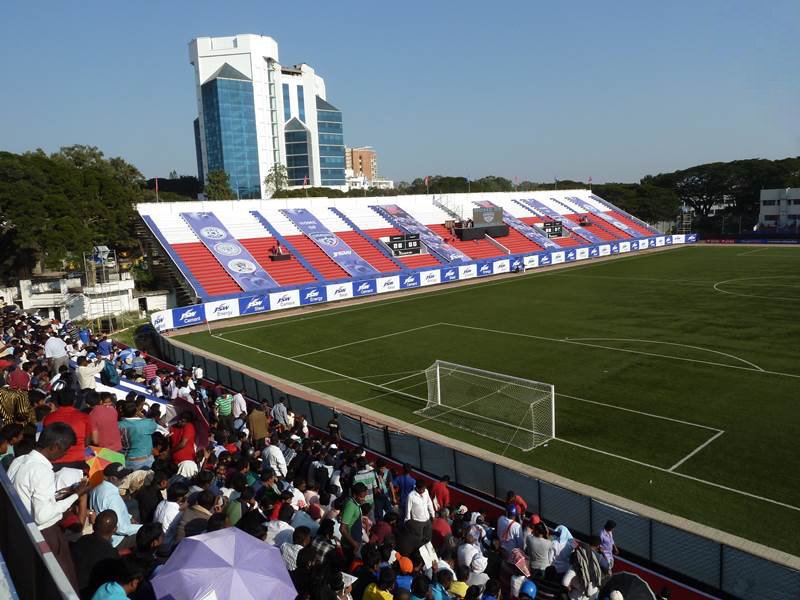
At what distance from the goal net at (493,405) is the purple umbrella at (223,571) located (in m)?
12.9

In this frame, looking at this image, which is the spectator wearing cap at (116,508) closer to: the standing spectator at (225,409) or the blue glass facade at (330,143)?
the standing spectator at (225,409)

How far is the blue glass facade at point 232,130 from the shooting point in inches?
5773

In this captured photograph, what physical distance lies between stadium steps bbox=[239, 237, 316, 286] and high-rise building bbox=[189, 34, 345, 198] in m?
99.5

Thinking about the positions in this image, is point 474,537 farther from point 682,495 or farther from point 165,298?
point 165,298

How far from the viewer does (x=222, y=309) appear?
3969 centimetres

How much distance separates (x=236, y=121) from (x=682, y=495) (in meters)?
151

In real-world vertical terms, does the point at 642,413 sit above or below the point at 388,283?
below

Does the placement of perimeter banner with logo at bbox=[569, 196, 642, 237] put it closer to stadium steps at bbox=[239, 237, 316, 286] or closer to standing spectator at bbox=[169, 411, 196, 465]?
stadium steps at bbox=[239, 237, 316, 286]

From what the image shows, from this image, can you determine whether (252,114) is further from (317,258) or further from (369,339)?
(369,339)

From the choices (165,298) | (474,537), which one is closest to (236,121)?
(165,298)

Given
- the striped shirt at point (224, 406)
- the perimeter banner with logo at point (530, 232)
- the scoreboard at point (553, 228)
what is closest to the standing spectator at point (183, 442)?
the striped shirt at point (224, 406)

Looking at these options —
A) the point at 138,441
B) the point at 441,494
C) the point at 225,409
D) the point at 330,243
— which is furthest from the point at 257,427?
the point at 330,243

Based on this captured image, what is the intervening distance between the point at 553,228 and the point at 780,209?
169 ft

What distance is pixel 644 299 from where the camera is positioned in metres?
40.2
